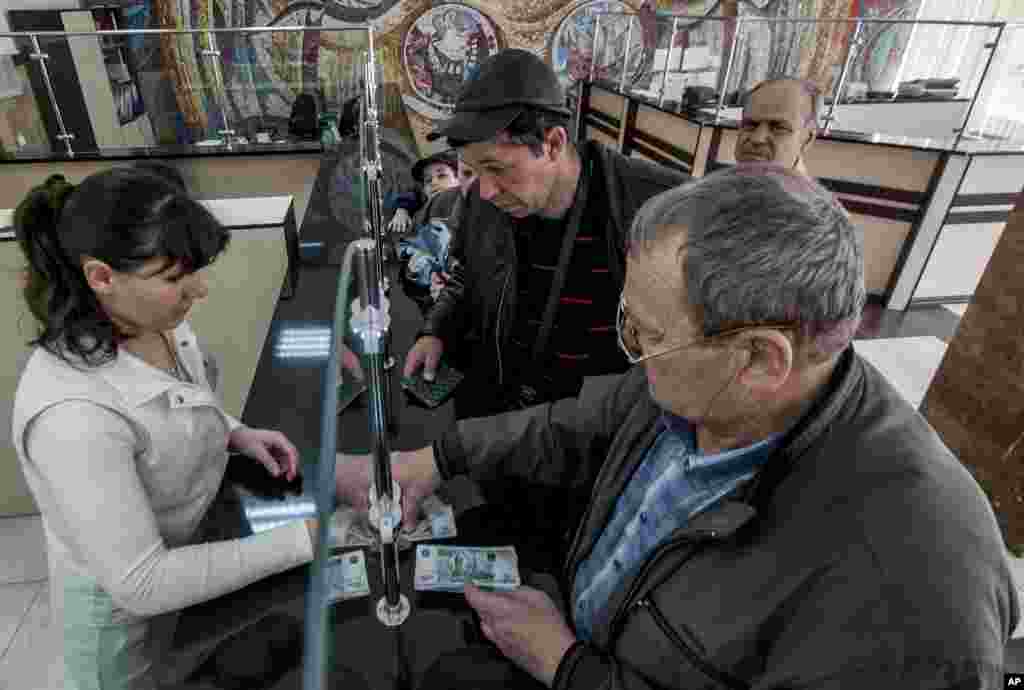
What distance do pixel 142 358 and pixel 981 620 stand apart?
149 cm

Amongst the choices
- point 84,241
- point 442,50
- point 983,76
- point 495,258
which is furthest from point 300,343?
point 442,50

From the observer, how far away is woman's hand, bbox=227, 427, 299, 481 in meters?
1.39

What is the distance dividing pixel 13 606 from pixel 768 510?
3321 millimetres

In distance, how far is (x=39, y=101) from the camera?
4148 mm

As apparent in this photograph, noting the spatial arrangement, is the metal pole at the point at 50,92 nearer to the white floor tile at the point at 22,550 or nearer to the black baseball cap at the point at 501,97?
the white floor tile at the point at 22,550

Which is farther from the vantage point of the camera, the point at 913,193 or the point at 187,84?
the point at 187,84

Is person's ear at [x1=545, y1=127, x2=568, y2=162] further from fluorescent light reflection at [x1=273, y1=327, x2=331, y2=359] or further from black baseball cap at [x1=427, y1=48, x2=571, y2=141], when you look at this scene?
fluorescent light reflection at [x1=273, y1=327, x2=331, y2=359]

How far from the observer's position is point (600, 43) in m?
8.26

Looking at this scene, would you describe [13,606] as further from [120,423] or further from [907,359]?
[907,359]

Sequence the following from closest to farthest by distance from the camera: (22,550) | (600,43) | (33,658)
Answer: (33,658) → (22,550) → (600,43)

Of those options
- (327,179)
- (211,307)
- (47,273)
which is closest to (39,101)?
(327,179)

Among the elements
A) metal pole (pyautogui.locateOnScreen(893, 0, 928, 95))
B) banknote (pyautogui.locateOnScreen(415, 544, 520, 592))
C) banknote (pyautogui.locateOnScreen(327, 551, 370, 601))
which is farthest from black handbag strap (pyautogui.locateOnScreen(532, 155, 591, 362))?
metal pole (pyautogui.locateOnScreen(893, 0, 928, 95))

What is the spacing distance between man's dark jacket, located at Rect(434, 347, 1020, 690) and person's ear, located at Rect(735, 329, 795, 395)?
0.09 meters

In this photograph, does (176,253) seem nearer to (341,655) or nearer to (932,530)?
(341,655)
